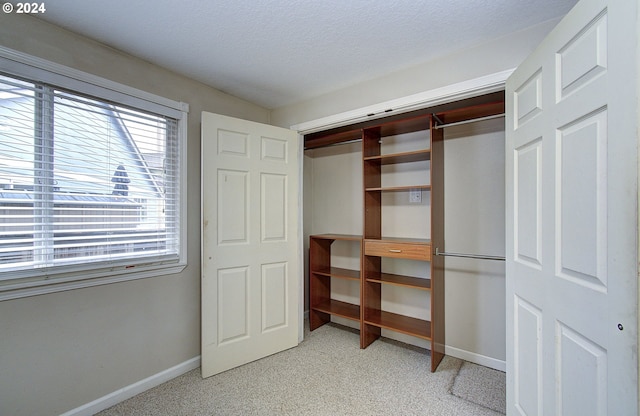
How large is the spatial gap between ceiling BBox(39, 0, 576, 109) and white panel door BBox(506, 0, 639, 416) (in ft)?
1.56

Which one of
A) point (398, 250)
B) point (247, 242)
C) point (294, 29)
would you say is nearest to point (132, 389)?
point (247, 242)

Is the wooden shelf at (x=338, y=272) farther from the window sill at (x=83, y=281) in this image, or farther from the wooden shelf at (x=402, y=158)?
the window sill at (x=83, y=281)

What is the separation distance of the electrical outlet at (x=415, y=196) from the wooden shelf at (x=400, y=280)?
74cm

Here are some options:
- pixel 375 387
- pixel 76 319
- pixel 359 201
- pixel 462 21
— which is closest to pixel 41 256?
pixel 76 319

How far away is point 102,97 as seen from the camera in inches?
75.0

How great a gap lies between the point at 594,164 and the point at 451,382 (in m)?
1.92

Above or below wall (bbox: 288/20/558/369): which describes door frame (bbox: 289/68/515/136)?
above

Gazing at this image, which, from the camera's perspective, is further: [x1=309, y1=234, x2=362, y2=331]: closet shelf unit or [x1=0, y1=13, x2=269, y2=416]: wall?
[x1=309, y1=234, x2=362, y2=331]: closet shelf unit

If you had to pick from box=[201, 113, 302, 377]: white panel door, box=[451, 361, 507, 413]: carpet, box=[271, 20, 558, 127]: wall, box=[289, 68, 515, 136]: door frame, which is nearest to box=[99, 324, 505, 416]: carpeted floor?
box=[451, 361, 507, 413]: carpet

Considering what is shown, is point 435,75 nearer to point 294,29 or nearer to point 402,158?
point 402,158

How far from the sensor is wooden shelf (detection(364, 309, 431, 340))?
8.12 feet

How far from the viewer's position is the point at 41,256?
167cm

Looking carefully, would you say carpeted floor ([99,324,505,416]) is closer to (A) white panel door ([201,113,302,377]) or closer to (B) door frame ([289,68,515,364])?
(B) door frame ([289,68,515,364])

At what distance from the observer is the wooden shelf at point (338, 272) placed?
2.98 metres
